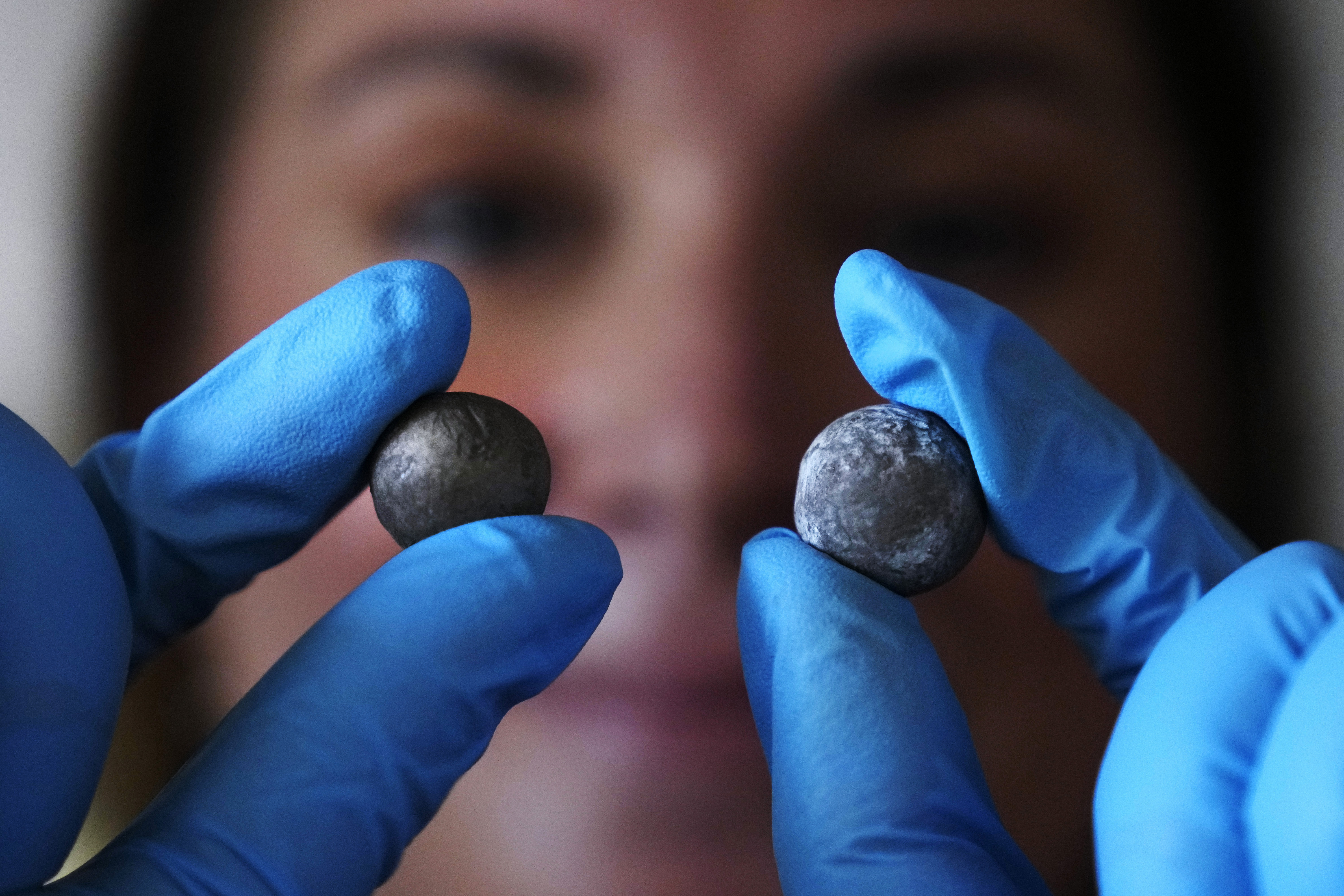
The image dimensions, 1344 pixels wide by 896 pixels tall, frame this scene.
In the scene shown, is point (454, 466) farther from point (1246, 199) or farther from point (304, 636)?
point (1246, 199)

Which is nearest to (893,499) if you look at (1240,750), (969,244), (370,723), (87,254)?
(1240,750)

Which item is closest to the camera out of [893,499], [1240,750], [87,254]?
[1240,750]

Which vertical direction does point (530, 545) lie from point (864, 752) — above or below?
above

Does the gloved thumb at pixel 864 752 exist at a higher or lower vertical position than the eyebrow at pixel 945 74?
lower

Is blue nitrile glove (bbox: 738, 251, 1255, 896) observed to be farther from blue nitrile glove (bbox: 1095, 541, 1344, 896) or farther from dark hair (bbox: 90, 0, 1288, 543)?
dark hair (bbox: 90, 0, 1288, 543)

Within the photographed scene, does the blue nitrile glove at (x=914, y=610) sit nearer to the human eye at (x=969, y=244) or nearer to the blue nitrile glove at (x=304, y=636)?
the blue nitrile glove at (x=304, y=636)

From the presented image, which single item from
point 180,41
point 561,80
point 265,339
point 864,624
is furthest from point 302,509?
point 180,41

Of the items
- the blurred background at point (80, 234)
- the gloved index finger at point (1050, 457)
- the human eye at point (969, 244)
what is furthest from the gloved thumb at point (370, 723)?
the blurred background at point (80, 234)

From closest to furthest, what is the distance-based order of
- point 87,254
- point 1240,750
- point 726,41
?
point 1240,750 → point 726,41 → point 87,254

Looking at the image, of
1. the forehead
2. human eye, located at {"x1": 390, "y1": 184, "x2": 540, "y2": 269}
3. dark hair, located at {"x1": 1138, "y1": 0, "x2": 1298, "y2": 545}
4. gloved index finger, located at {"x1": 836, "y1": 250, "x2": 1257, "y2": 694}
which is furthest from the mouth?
dark hair, located at {"x1": 1138, "y1": 0, "x2": 1298, "y2": 545}
